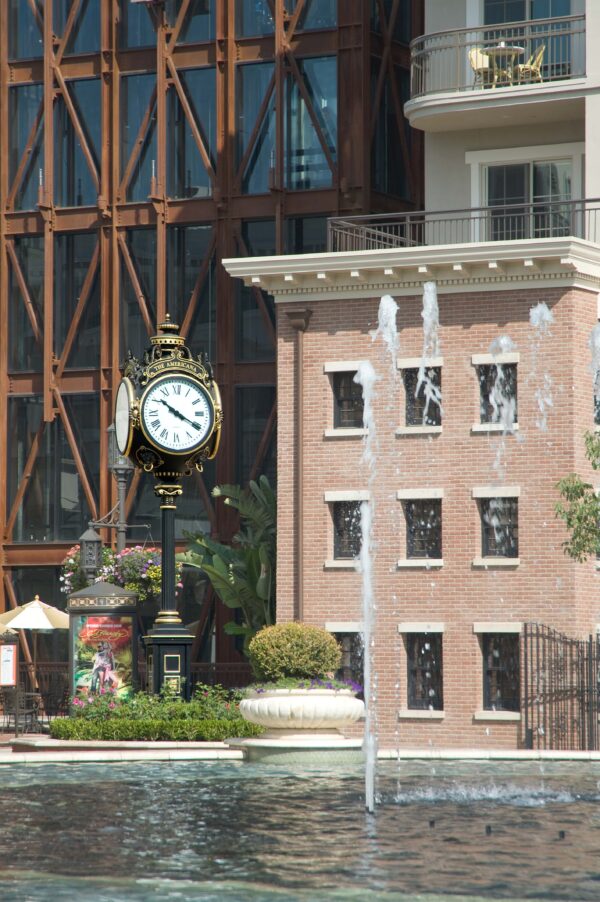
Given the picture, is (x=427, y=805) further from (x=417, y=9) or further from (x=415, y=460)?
(x=417, y=9)

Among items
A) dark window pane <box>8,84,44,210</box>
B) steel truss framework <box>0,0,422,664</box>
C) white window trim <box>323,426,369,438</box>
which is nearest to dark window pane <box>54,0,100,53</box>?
steel truss framework <box>0,0,422,664</box>

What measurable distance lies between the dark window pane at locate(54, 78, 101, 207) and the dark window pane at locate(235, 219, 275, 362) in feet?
15.6

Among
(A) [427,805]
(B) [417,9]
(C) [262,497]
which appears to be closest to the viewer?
(A) [427,805]

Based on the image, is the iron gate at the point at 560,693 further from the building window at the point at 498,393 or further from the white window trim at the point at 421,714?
the building window at the point at 498,393

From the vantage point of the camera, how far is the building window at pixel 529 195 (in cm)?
3938

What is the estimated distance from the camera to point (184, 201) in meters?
47.0

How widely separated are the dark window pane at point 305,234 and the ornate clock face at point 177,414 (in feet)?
48.9

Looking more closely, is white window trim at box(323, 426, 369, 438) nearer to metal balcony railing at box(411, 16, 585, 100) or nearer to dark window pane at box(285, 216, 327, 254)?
metal balcony railing at box(411, 16, 585, 100)

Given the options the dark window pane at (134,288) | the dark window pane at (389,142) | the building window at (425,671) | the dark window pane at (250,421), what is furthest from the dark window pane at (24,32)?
the building window at (425,671)

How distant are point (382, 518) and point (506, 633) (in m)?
3.50

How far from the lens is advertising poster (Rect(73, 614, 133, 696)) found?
32.9 metres

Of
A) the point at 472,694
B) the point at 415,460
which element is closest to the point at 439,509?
the point at 415,460

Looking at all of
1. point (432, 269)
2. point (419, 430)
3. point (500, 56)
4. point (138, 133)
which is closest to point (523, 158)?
point (500, 56)

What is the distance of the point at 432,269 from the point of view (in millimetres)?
36438
